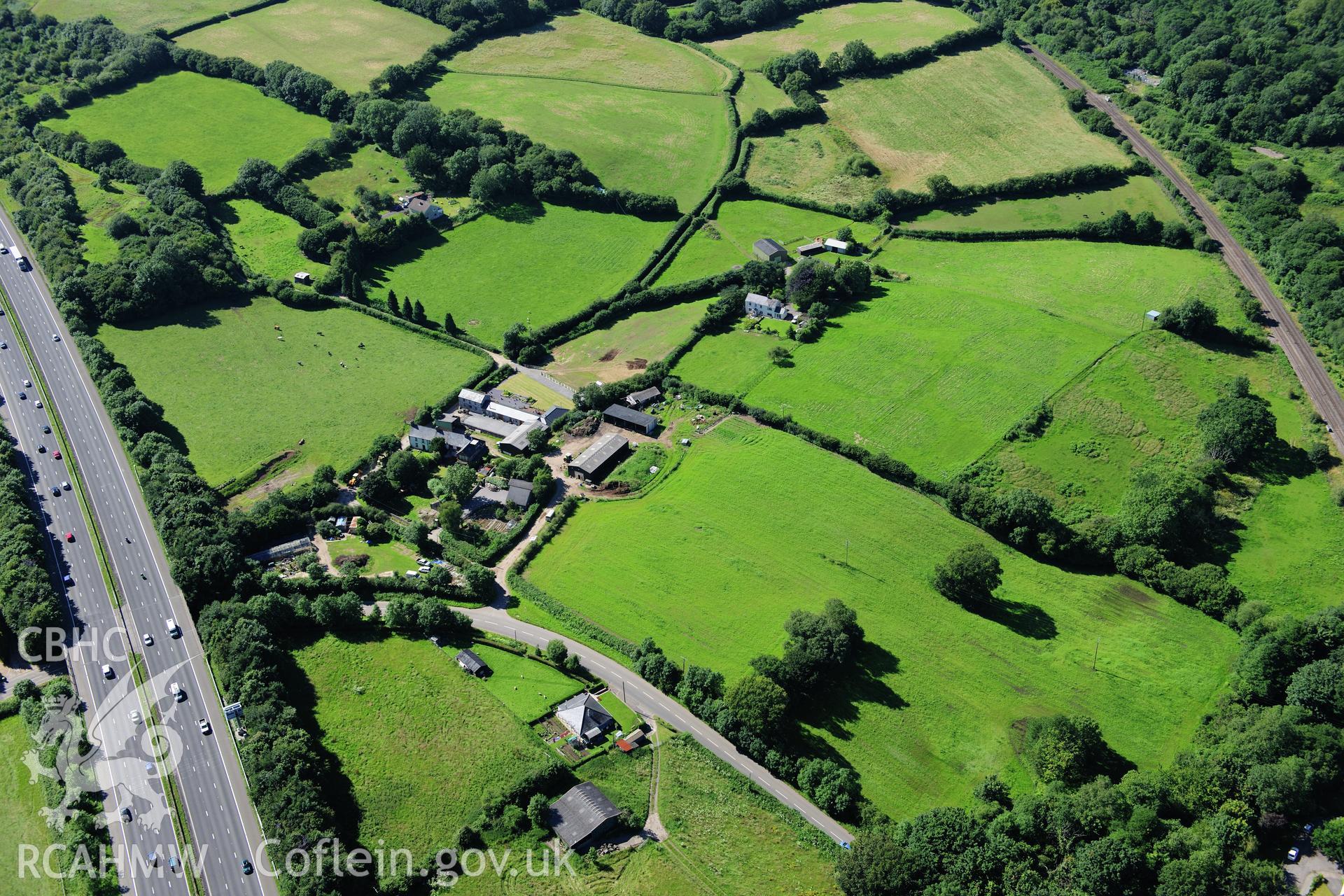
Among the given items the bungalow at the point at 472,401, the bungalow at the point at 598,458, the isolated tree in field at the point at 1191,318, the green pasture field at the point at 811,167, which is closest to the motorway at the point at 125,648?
the bungalow at the point at 472,401

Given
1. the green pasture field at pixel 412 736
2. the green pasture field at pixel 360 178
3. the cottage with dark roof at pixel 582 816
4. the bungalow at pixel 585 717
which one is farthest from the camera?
the green pasture field at pixel 360 178

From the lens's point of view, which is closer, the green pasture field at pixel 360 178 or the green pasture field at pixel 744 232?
the green pasture field at pixel 744 232

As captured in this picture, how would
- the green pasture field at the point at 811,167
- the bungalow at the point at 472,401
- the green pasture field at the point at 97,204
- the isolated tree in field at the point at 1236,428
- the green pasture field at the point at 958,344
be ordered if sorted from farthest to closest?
the green pasture field at the point at 811,167, the green pasture field at the point at 97,204, the bungalow at the point at 472,401, the green pasture field at the point at 958,344, the isolated tree in field at the point at 1236,428

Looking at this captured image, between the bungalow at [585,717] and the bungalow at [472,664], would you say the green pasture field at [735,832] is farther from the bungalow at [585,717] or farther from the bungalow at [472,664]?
the bungalow at [472,664]

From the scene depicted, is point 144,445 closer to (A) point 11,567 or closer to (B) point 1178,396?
(A) point 11,567

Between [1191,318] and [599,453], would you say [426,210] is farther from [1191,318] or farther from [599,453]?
[1191,318]

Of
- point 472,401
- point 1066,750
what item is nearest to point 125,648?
point 472,401
